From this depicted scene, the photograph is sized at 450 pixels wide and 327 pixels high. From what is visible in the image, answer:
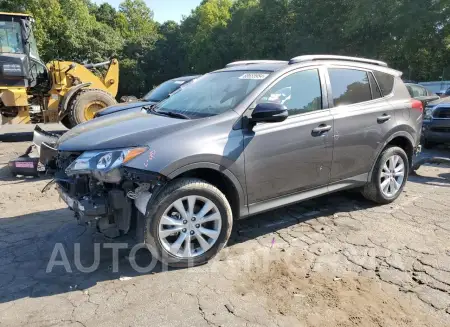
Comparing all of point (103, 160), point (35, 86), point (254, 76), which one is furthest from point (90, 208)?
point (35, 86)

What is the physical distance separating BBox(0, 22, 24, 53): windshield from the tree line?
1831cm

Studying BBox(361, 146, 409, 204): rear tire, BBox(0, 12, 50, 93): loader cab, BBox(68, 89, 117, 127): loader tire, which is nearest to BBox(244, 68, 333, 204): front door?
BBox(361, 146, 409, 204): rear tire

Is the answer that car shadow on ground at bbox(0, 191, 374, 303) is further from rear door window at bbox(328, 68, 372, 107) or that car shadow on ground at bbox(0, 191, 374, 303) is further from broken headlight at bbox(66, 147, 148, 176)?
rear door window at bbox(328, 68, 372, 107)

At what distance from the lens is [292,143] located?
3.88 meters

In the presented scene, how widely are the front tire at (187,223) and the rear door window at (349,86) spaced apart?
184 cm

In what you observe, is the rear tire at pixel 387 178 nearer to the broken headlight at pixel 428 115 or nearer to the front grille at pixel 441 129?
the front grille at pixel 441 129

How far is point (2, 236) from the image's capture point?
427 cm

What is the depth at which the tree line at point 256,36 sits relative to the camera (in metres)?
21.6

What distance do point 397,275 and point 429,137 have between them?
6242 millimetres

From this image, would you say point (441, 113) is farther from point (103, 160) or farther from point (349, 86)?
point (103, 160)

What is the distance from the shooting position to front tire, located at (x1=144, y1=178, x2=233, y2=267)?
10.9 ft

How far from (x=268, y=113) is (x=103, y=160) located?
150 centimetres

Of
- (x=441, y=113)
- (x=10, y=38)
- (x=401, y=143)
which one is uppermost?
(x=10, y=38)

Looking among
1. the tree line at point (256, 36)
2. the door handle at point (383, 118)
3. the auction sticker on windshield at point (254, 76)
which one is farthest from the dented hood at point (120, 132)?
the tree line at point (256, 36)
